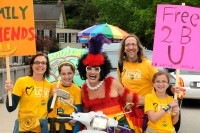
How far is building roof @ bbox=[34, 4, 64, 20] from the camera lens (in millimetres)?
69500

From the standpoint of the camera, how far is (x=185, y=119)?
10609mm

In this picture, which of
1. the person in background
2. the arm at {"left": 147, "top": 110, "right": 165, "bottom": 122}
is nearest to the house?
the person in background

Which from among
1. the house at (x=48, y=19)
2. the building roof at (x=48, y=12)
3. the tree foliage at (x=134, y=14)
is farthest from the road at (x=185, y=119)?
the building roof at (x=48, y=12)

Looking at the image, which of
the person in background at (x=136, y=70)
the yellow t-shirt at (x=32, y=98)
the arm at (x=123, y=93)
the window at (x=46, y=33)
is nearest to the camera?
the arm at (x=123, y=93)

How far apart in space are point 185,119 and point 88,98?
656 cm

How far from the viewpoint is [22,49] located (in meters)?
5.02

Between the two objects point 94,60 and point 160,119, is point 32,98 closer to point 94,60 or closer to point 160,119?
point 94,60

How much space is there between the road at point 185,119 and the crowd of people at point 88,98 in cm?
416

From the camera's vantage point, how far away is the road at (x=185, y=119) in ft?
30.0

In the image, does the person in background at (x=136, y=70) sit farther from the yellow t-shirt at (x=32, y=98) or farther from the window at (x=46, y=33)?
the window at (x=46, y=33)

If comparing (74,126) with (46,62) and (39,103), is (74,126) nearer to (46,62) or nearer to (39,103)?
(39,103)

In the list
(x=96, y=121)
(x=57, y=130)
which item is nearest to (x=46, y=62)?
(x=57, y=130)

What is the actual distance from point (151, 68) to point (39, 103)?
1.50 m

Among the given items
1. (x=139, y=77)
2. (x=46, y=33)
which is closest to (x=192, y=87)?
(x=139, y=77)
